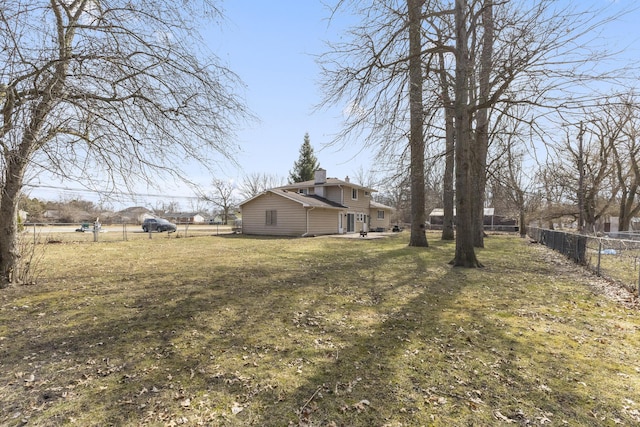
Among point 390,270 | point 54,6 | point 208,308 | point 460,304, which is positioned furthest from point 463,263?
point 54,6

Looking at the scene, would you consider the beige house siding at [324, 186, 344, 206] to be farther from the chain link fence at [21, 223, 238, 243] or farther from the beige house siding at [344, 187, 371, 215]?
the chain link fence at [21, 223, 238, 243]

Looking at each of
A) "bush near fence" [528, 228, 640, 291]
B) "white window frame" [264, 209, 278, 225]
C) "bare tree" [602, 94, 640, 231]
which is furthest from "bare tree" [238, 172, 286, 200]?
"bush near fence" [528, 228, 640, 291]

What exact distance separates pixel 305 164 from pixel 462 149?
3501cm

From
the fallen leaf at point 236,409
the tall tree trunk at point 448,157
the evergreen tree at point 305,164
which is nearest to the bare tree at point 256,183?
the evergreen tree at point 305,164

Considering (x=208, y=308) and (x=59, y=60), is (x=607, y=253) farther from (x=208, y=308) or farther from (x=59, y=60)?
(x=59, y=60)

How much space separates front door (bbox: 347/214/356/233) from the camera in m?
29.4

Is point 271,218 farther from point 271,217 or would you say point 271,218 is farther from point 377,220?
point 377,220

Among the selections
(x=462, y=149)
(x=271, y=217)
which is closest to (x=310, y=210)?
(x=271, y=217)

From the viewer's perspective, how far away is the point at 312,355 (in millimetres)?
3641

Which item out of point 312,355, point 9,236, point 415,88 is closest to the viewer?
point 312,355

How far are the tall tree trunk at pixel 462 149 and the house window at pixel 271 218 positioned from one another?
1677cm

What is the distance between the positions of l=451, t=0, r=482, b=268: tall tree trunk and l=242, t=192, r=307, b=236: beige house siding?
14720 millimetres

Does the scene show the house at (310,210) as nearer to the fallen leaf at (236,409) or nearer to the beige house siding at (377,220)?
the beige house siding at (377,220)

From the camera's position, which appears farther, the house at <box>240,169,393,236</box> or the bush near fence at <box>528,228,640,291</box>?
the house at <box>240,169,393,236</box>
